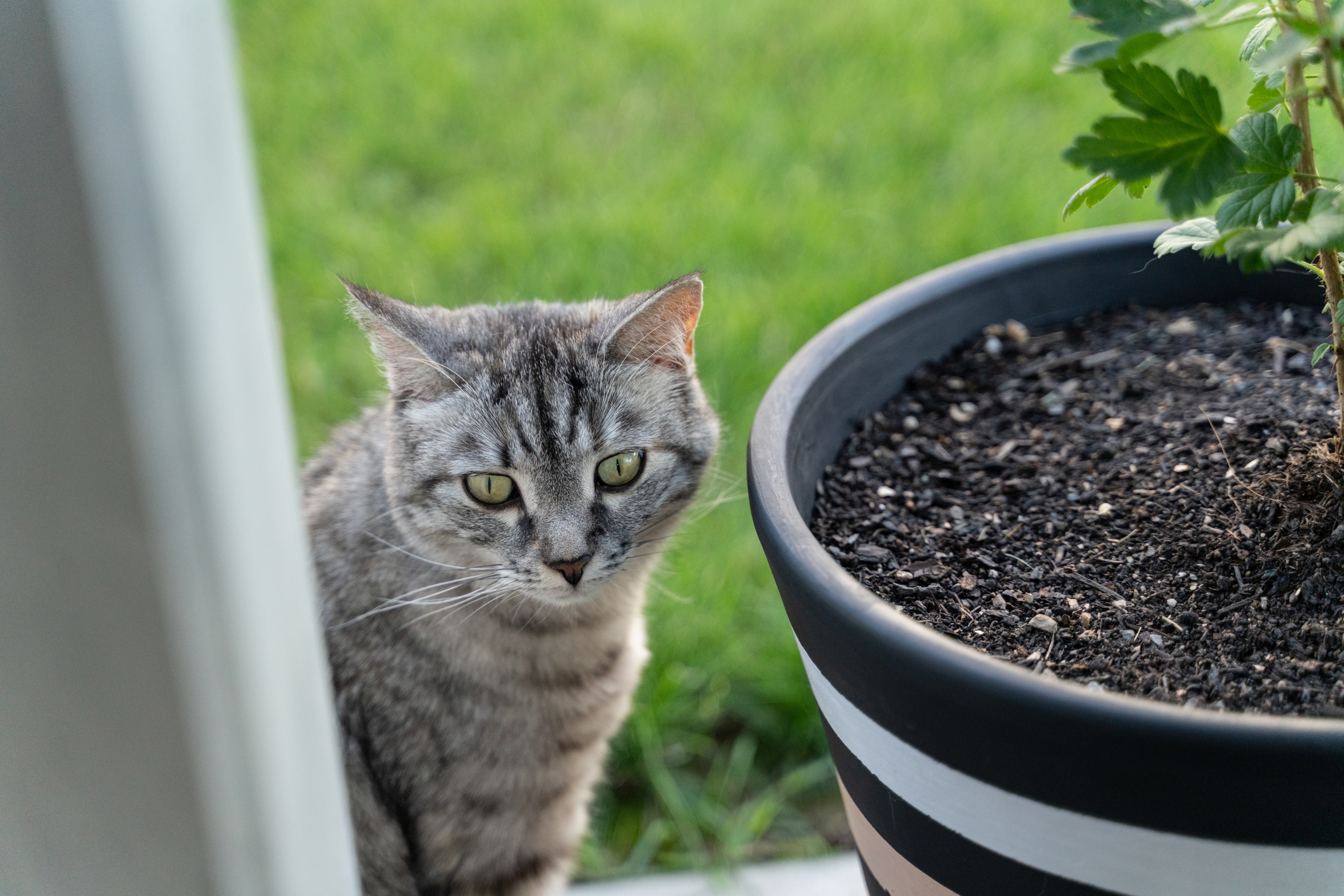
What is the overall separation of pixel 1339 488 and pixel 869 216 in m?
1.55

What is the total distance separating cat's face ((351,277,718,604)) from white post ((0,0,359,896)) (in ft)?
1.58

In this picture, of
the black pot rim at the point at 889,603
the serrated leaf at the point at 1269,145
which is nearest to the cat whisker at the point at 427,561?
the black pot rim at the point at 889,603

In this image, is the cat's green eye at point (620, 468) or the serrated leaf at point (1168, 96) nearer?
the serrated leaf at point (1168, 96)

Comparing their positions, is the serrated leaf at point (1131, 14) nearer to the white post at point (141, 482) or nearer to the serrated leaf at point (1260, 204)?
the serrated leaf at point (1260, 204)

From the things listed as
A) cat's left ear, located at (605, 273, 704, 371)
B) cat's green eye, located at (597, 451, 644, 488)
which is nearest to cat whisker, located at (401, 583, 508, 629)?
cat's green eye, located at (597, 451, 644, 488)

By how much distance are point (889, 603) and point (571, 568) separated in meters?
0.42

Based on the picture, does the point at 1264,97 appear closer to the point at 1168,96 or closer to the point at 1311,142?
the point at 1311,142

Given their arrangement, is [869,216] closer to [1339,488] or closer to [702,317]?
[702,317]

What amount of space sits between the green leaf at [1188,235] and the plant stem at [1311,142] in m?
0.07

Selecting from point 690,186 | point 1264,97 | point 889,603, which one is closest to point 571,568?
point 889,603

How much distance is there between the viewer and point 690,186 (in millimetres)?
2393

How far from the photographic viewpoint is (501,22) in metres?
2.83

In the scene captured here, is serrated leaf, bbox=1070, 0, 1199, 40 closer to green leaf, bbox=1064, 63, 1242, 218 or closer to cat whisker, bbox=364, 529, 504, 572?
green leaf, bbox=1064, 63, 1242, 218

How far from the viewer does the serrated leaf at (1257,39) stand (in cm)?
82
